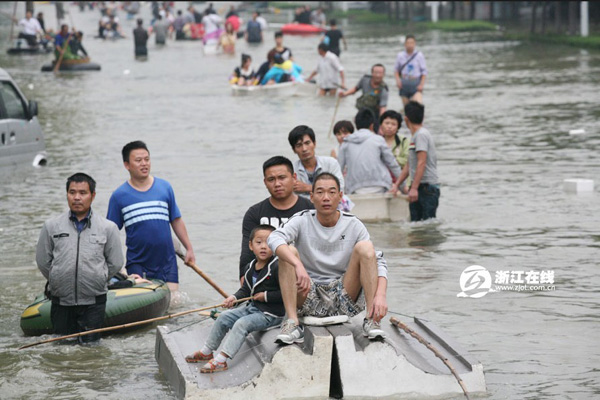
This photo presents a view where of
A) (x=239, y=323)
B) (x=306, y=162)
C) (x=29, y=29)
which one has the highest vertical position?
(x=29, y=29)

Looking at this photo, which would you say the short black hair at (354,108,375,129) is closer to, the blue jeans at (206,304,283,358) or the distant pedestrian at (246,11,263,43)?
the blue jeans at (206,304,283,358)

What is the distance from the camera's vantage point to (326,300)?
795 centimetres

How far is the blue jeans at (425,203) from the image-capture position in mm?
13461

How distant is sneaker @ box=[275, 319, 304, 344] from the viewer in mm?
7621

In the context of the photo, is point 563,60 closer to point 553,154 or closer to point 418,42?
point 418,42

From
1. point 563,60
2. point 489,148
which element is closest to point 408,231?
point 489,148

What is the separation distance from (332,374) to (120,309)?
2.55 m

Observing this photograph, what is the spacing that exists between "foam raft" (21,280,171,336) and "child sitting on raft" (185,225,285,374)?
1.67 m

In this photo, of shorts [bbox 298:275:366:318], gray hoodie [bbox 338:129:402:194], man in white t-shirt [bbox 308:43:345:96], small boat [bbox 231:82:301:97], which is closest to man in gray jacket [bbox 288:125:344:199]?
shorts [bbox 298:275:366:318]

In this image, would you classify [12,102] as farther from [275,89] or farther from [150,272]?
[275,89]

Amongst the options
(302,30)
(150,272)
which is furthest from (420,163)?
(302,30)
